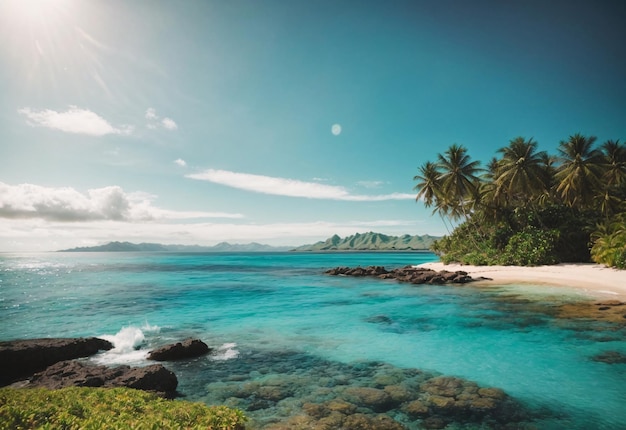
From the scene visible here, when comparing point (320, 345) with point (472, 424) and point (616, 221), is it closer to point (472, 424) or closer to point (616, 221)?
point (472, 424)

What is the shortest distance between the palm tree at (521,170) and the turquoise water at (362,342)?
16.2 metres

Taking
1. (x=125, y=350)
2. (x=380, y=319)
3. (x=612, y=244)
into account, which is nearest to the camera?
Answer: (x=125, y=350)

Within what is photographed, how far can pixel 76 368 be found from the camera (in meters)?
9.53

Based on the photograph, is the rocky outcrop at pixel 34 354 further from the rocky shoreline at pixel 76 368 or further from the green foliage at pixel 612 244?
the green foliage at pixel 612 244

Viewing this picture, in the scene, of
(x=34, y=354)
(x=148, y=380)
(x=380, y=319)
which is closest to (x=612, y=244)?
(x=380, y=319)

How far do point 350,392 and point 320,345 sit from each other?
517 cm

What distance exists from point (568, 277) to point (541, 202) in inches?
816

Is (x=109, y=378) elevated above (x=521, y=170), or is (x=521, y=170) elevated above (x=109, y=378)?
(x=521, y=170)

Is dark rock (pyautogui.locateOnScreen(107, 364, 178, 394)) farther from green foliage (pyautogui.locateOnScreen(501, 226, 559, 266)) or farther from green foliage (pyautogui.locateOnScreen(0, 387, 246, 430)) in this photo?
green foliage (pyautogui.locateOnScreen(501, 226, 559, 266))

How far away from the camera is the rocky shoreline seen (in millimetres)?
8609

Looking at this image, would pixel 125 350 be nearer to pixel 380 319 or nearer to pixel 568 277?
pixel 380 319

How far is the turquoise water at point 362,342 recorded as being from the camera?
333 inches

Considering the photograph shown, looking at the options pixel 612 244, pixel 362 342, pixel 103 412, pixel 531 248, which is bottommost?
pixel 362 342

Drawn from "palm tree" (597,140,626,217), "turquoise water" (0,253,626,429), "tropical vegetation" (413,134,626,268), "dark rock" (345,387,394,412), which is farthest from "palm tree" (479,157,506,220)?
"dark rock" (345,387,394,412)
